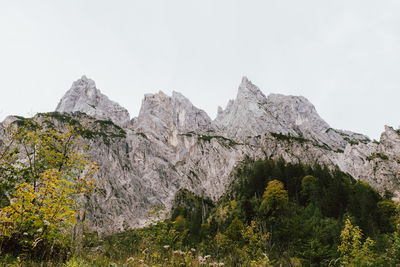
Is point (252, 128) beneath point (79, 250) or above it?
above

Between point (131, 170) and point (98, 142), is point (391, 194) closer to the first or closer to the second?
point (131, 170)

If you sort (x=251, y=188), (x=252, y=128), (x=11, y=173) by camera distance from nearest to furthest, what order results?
(x=11, y=173) → (x=251, y=188) → (x=252, y=128)

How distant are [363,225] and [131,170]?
5481 inches

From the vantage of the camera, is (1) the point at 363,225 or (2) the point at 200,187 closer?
(1) the point at 363,225

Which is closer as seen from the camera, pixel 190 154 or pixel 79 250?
pixel 79 250

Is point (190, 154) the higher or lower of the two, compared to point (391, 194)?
higher

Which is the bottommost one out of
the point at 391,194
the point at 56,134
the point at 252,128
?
the point at 56,134

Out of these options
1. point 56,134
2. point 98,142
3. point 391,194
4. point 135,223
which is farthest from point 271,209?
point 98,142

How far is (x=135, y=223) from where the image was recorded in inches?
5187

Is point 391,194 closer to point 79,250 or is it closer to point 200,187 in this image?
point 200,187

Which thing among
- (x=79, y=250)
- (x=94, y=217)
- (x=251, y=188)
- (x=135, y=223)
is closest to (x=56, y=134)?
(x=79, y=250)

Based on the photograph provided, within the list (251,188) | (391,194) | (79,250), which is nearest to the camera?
(79,250)

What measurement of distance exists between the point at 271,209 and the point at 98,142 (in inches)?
5205

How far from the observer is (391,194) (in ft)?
320
